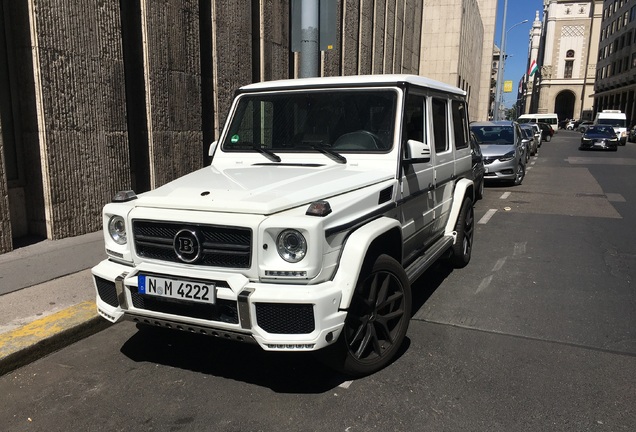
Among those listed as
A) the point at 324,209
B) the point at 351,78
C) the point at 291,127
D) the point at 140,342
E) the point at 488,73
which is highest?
the point at 488,73

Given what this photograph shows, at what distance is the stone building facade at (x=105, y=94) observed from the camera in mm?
6562

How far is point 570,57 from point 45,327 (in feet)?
427

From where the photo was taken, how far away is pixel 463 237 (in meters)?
6.02

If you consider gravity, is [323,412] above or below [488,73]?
below

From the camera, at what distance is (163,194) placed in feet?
11.5

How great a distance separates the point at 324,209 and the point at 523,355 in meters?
2.08

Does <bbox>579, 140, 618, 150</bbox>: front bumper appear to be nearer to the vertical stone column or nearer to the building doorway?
the vertical stone column

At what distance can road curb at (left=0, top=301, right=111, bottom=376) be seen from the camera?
12.3 ft

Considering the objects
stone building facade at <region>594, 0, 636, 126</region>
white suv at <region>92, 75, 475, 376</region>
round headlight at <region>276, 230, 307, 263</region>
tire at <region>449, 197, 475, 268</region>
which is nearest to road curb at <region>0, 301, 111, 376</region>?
white suv at <region>92, 75, 475, 376</region>

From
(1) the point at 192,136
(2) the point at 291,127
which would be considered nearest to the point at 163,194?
(2) the point at 291,127

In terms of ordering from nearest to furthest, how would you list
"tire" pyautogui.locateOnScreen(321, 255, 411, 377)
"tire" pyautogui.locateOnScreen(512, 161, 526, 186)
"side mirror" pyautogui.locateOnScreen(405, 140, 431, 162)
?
"tire" pyautogui.locateOnScreen(321, 255, 411, 377) → "side mirror" pyautogui.locateOnScreen(405, 140, 431, 162) → "tire" pyautogui.locateOnScreen(512, 161, 526, 186)

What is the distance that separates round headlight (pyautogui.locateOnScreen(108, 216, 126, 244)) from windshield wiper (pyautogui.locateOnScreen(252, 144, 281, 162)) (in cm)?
136

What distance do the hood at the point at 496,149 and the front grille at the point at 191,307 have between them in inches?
482

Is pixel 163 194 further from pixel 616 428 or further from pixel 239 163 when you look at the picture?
pixel 616 428
